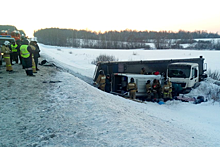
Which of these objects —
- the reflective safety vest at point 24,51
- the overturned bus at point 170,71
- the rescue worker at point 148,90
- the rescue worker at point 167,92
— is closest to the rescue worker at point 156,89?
the rescue worker at point 148,90

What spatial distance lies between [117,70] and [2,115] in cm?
1040

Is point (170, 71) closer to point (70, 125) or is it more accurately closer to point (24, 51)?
point (24, 51)

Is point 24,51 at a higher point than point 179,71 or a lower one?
higher

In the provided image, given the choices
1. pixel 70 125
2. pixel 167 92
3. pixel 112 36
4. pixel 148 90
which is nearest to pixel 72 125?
pixel 70 125

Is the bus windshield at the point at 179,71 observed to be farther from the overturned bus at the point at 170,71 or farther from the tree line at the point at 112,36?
the tree line at the point at 112,36

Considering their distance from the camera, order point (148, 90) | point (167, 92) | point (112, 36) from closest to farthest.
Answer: point (167, 92) → point (148, 90) → point (112, 36)

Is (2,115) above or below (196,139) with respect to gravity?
Result: above

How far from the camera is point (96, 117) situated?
477 cm

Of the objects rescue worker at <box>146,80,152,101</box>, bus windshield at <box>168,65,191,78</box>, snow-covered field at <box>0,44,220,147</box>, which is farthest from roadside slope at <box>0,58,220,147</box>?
bus windshield at <box>168,65,191,78</box>

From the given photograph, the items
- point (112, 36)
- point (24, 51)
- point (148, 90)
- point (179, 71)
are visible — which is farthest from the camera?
point (112, 36)

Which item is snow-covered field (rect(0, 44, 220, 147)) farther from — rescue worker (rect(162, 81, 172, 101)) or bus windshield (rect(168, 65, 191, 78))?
bus windshield (rect(168, 65, 191, 78))

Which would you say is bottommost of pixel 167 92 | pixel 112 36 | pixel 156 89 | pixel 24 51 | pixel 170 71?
pixel 167 92

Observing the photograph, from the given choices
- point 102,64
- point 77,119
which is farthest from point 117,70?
point 77,119

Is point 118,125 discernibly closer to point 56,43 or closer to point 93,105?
point 93,105
